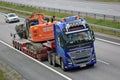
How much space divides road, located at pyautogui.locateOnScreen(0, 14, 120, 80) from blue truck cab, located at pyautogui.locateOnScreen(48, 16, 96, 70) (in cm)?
62

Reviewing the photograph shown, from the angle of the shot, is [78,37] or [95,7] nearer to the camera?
[78,37]

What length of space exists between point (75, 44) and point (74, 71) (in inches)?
71.3

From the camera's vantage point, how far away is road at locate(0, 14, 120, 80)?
2200cm

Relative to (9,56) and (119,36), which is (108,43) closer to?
(119,36)

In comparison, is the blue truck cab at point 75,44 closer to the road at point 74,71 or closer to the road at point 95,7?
the road at point 74,71

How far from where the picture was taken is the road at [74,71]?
2200 centimetres

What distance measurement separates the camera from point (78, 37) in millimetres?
23219

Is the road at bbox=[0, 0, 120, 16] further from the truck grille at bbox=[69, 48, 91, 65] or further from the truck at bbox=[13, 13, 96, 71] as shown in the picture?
the truck grille at bbox=[69, 48, 91, 65]

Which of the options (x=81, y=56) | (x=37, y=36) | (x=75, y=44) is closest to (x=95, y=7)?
(x=37, y=36)

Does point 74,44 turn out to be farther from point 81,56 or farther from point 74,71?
point 74,71

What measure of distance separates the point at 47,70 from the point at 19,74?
1.93 metres

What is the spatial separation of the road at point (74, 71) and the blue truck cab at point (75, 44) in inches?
24.4

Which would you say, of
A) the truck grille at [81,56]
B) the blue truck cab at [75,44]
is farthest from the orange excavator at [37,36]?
the truck grille at [81,56]

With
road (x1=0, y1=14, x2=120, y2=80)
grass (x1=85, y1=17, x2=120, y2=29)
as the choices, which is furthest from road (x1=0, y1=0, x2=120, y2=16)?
road (x1=0, y1=14, x2=120, y2=80)
